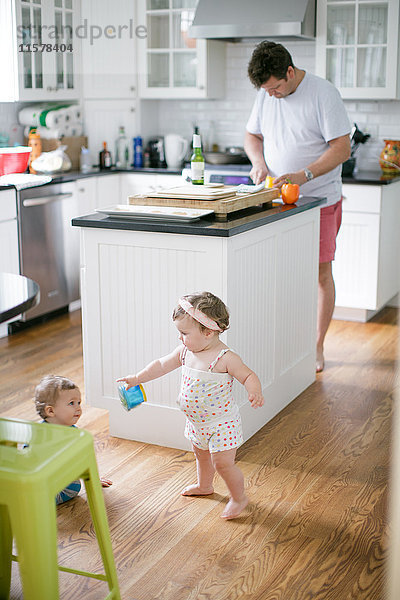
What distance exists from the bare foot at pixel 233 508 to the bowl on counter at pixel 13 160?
2.74 metres

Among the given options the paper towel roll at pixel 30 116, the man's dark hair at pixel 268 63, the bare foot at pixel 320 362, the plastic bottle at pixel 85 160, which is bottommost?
the bare foot at pixel 320 362

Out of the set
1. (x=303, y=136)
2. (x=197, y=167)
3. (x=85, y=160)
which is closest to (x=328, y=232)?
(x=303, y=136)

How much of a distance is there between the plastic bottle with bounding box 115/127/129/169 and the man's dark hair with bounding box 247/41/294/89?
6.86ft

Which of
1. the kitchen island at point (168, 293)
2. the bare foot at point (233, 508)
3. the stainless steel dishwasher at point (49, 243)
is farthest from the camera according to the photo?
the stainless steel dishwasher at point (49, 243)

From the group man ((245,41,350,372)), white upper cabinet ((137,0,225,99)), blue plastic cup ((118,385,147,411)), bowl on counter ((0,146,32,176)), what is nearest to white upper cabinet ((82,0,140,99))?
white upper cabinet ((137,0,225,99))

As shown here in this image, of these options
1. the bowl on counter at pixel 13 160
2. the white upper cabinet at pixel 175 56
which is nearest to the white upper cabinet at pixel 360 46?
the white upper cabinet at pixel 175 56

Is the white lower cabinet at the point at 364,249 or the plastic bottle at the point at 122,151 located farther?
the plastic bottle at the point at 122,151

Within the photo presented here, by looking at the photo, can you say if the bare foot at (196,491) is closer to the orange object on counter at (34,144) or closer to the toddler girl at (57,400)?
the toddler girl at (57,400)

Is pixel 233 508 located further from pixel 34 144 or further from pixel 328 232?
pixel 34 144

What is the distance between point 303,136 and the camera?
348cm

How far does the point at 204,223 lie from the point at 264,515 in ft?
3.23

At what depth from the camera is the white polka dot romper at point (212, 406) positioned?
2271mm

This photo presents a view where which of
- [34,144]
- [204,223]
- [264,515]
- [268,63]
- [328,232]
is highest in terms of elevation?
[268,63]

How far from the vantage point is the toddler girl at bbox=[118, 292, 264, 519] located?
7.27 ft
